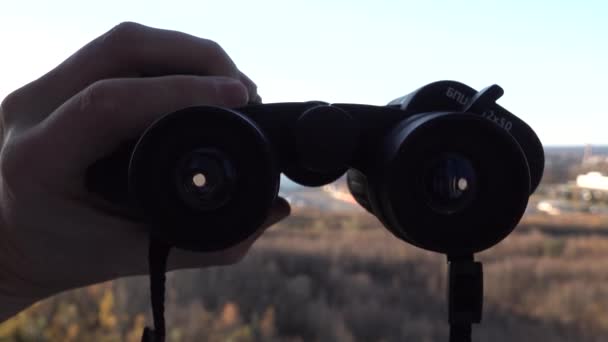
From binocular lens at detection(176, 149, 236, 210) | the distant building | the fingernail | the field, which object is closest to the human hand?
the fingernail

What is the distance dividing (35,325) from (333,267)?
363cm

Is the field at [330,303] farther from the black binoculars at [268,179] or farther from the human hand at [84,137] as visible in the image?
the black binoculars at [268,179]

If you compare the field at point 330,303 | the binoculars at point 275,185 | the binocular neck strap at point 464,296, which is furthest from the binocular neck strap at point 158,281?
the field at point 330,303

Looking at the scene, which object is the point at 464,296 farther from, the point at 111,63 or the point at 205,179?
the point at 111,63

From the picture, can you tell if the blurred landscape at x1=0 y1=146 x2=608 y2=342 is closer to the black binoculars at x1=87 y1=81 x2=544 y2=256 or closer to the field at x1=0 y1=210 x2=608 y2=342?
the field at x1=0 y1=210 x2=608 y2=342

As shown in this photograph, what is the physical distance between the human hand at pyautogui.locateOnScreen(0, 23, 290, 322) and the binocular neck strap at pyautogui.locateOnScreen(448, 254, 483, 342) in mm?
540

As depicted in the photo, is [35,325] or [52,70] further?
[35,325]

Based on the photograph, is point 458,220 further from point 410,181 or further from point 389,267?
point 389,267

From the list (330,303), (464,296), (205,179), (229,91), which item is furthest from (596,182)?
(205,179)

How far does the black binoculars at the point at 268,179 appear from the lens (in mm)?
1004

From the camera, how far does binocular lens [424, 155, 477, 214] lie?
1048 mm

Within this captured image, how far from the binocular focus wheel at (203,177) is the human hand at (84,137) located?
95 mm

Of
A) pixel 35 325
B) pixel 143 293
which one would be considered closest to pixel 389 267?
pixel 143 293

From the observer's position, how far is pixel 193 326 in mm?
4289
